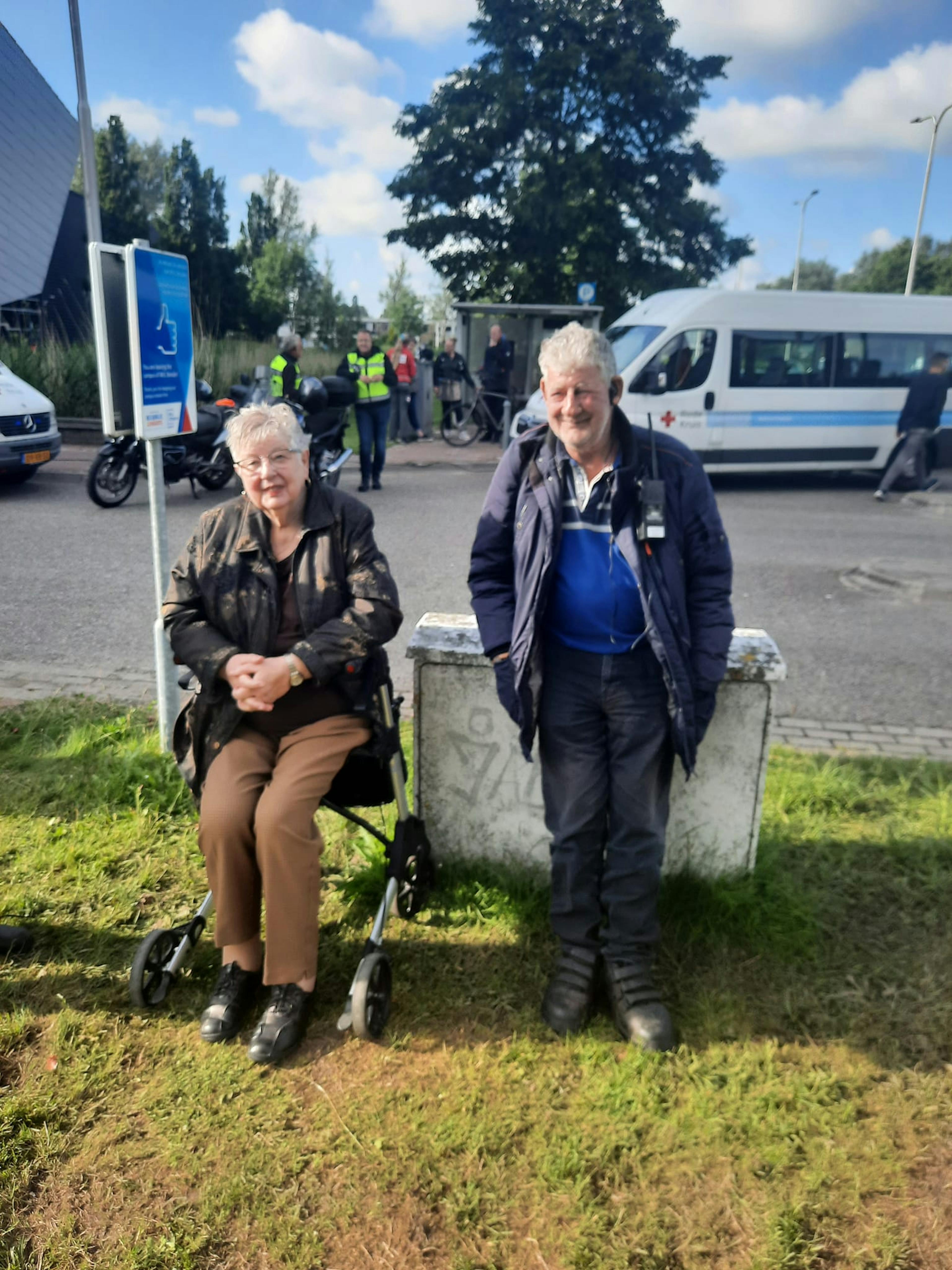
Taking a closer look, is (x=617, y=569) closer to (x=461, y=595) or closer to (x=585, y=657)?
(x=585, y=657)

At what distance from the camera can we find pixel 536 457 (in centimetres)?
281

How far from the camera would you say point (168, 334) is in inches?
157

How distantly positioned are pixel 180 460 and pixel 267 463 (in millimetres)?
9015

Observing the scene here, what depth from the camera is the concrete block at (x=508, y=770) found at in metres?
3.15

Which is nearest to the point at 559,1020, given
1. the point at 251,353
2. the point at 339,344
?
the point at 251,353

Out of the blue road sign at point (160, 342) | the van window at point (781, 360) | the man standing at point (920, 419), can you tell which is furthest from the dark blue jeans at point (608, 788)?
the man standing at point (920, 419)

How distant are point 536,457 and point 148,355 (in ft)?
6.10

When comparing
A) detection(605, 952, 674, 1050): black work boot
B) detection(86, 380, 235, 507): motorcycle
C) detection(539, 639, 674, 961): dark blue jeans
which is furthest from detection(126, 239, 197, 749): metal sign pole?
detection(86, 380, 235, 507): motorcycle

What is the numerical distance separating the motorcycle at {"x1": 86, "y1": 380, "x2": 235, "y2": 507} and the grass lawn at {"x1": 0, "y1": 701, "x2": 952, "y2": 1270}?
314 inches

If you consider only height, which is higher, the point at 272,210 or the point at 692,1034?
the point at 272,210

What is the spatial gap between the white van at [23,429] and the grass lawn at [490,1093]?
8.78m

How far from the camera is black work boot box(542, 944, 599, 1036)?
109 inches

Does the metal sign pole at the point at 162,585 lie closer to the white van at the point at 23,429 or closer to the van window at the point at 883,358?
the white van at the point at 23,429

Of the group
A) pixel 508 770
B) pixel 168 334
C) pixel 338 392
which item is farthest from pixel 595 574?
pixel 338 392
